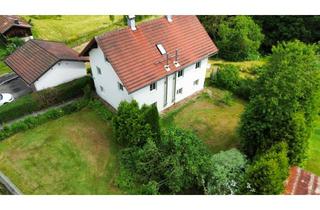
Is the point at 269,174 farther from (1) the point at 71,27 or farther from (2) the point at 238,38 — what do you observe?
(1) the point at 71,27

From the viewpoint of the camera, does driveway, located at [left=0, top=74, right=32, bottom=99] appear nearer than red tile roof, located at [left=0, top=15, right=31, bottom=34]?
Yes

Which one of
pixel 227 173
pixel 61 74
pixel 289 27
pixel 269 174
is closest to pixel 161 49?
pixel 61 74

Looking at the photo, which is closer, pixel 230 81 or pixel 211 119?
pixel 211 119

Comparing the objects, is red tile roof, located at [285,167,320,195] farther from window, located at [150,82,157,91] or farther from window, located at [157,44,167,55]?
window, located at [157,44,167,55]

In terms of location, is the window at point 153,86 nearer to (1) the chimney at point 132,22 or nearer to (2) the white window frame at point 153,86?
(2) the white window frame at point 153,86

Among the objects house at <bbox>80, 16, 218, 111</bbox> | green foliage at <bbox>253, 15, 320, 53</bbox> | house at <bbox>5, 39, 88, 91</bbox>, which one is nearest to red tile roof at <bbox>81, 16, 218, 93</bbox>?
house at <bbox>80, 16, 218, 111</bbox>

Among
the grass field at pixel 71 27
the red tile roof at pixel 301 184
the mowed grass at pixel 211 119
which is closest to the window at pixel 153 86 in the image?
the mowed grass at pixel 211 119

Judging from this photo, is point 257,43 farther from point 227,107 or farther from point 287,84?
point 287,84
